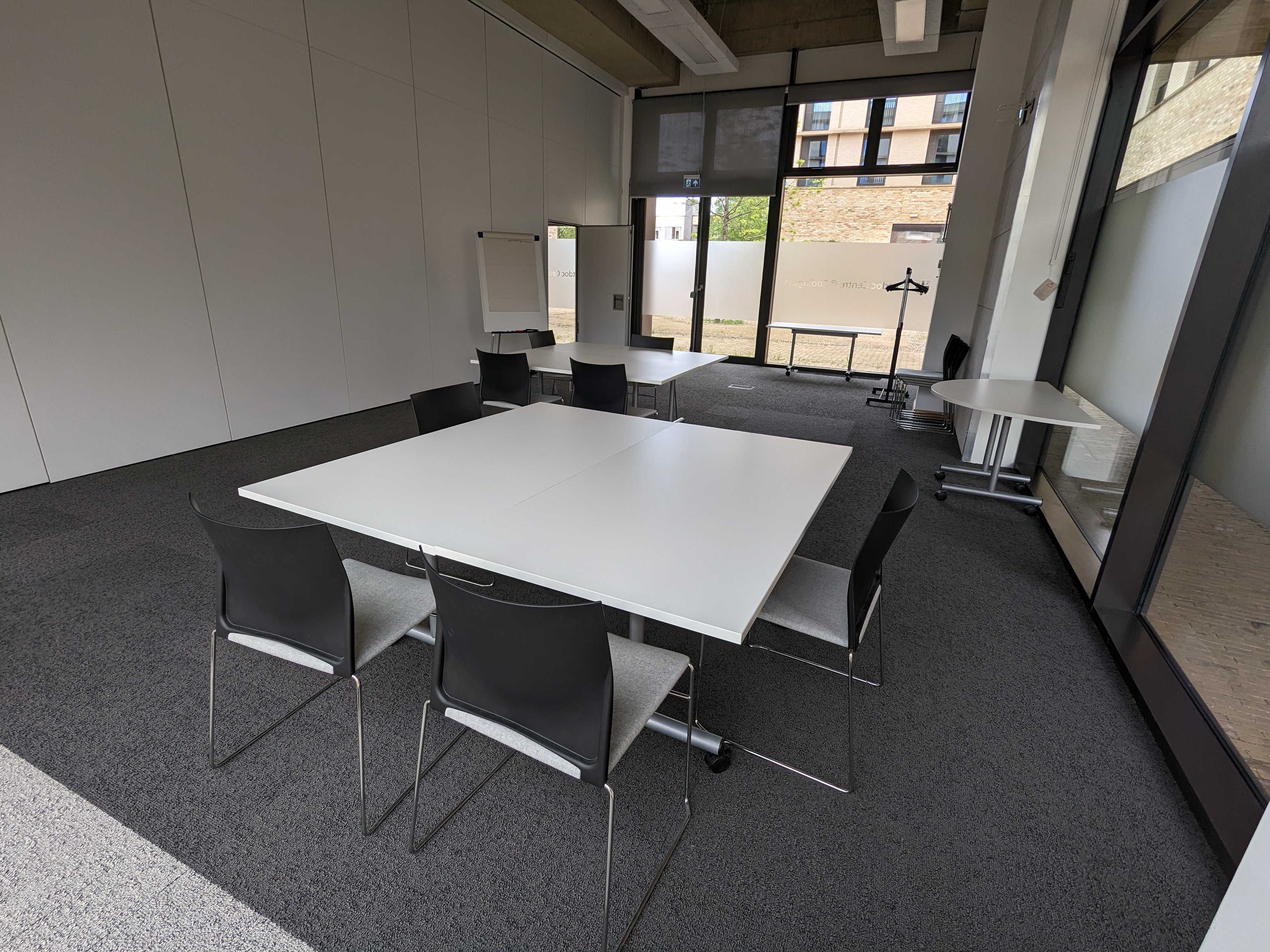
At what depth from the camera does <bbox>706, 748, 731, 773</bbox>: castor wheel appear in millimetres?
1831

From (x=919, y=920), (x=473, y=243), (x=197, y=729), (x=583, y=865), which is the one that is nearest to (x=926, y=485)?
(x=919, y=920)

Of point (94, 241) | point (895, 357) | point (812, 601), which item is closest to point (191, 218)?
point (94, 241)

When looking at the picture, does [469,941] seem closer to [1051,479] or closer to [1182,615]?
[1182,615]

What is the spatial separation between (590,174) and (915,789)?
8562 mm

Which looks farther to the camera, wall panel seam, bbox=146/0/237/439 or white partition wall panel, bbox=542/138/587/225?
white partition wall panel, bbox=542/138/587/225

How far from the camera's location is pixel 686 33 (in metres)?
6.55

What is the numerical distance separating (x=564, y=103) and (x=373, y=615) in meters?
7.82

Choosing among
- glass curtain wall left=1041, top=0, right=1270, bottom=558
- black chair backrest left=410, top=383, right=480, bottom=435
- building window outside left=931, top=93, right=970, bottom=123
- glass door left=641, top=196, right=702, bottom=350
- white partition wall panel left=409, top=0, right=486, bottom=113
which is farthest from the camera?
glass door left=641, top=196, right=702, bottom=350

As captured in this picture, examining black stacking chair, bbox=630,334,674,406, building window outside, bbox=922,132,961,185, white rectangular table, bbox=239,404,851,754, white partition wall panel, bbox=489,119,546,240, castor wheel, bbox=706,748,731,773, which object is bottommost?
castor wheel, bbox=706,748,731,773

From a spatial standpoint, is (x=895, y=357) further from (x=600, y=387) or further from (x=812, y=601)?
(x=812, y=601)

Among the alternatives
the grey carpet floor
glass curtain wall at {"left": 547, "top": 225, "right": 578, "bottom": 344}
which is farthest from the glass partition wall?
glass curtain wall at {"left": 547, "top": 225, "right": 578, "bottom": 344}

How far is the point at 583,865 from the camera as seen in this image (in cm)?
154

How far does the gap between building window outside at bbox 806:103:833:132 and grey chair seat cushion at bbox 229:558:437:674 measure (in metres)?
8.28

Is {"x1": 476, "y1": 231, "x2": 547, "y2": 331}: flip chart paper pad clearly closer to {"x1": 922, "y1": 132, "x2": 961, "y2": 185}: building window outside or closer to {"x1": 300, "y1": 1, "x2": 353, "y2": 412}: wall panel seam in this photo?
{"x1": 300, "y1": 1, "x2": 353, "y2": 412}: wall panel seam
